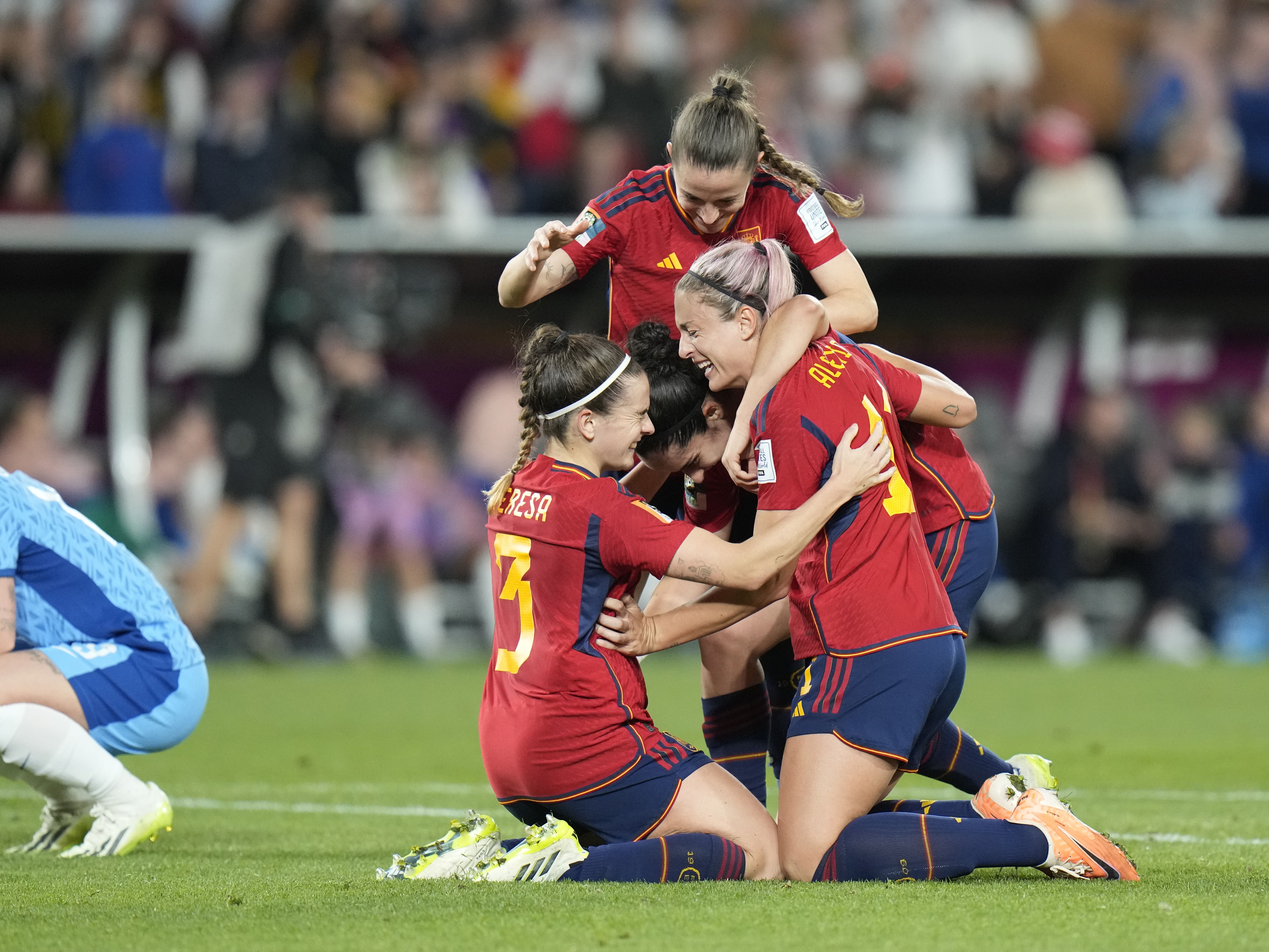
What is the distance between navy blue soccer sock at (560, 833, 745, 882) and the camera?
4.72 meters

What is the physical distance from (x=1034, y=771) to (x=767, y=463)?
133 centimetres

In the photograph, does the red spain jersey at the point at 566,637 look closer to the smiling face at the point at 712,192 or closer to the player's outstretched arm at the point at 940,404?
the player's outstretched arm at the point at 940,404

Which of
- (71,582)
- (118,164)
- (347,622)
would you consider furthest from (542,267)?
(118,164)

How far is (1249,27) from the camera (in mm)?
15922

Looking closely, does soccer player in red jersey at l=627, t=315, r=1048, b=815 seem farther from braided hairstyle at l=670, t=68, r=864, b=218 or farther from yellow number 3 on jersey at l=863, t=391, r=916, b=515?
braided hairstyle at l=670, t=68, r=864, b=218

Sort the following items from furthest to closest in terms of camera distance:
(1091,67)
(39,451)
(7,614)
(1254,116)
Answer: (1091,67), (1254,116), (39,451), (7,614)

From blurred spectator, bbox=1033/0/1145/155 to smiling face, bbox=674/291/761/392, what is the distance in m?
11.4

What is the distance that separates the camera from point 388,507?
1377 centimetres

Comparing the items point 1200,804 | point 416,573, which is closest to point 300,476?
point 416,573

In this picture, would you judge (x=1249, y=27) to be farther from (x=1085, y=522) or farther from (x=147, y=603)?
(x=147, y=603)

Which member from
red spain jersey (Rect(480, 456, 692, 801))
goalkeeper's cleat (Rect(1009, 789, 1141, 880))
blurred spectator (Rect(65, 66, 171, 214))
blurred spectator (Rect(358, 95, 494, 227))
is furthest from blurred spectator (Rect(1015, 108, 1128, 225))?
red spain jersey (Rect(480, 456, 692, 801))

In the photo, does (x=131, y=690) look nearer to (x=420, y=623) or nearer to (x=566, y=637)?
(x=566, y=637)

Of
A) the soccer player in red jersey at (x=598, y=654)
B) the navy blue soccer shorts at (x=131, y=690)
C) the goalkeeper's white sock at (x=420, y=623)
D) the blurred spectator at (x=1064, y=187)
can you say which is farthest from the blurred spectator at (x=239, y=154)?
the soccer player in red jersey at (x=598, y=654)

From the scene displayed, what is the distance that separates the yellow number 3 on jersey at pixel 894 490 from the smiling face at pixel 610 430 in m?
0.64
